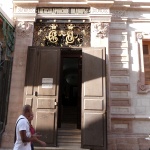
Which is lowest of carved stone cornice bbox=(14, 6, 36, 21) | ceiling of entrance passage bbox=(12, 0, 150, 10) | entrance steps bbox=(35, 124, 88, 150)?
entrance steps bbox=(35, 124, 88, 150)

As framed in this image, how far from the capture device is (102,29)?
6684 millimetres

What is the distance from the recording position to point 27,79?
6223 mm

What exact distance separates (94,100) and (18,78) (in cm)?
248

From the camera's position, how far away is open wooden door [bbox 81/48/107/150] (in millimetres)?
5680

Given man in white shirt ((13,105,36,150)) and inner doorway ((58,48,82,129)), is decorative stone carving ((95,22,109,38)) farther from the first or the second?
man in white shirt ((13,105,36,150))

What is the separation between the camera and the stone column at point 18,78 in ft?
20.0

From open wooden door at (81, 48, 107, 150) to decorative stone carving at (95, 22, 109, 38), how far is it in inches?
24.1

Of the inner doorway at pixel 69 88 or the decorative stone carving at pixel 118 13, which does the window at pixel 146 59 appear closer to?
the decorative stone carving at pixel 118 13

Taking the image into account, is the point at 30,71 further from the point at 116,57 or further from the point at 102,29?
the point at 116,57

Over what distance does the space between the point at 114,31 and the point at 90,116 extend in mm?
2997

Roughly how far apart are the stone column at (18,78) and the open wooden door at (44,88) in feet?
1.00

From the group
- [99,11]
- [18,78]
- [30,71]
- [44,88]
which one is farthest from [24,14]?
[44,88]

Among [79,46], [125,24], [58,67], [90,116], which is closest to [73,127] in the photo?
[90,116]

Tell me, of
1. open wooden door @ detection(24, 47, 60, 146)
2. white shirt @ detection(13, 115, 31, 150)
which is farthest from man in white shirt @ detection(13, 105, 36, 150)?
open wooden door @ detection(24, 47, 60, 146)
